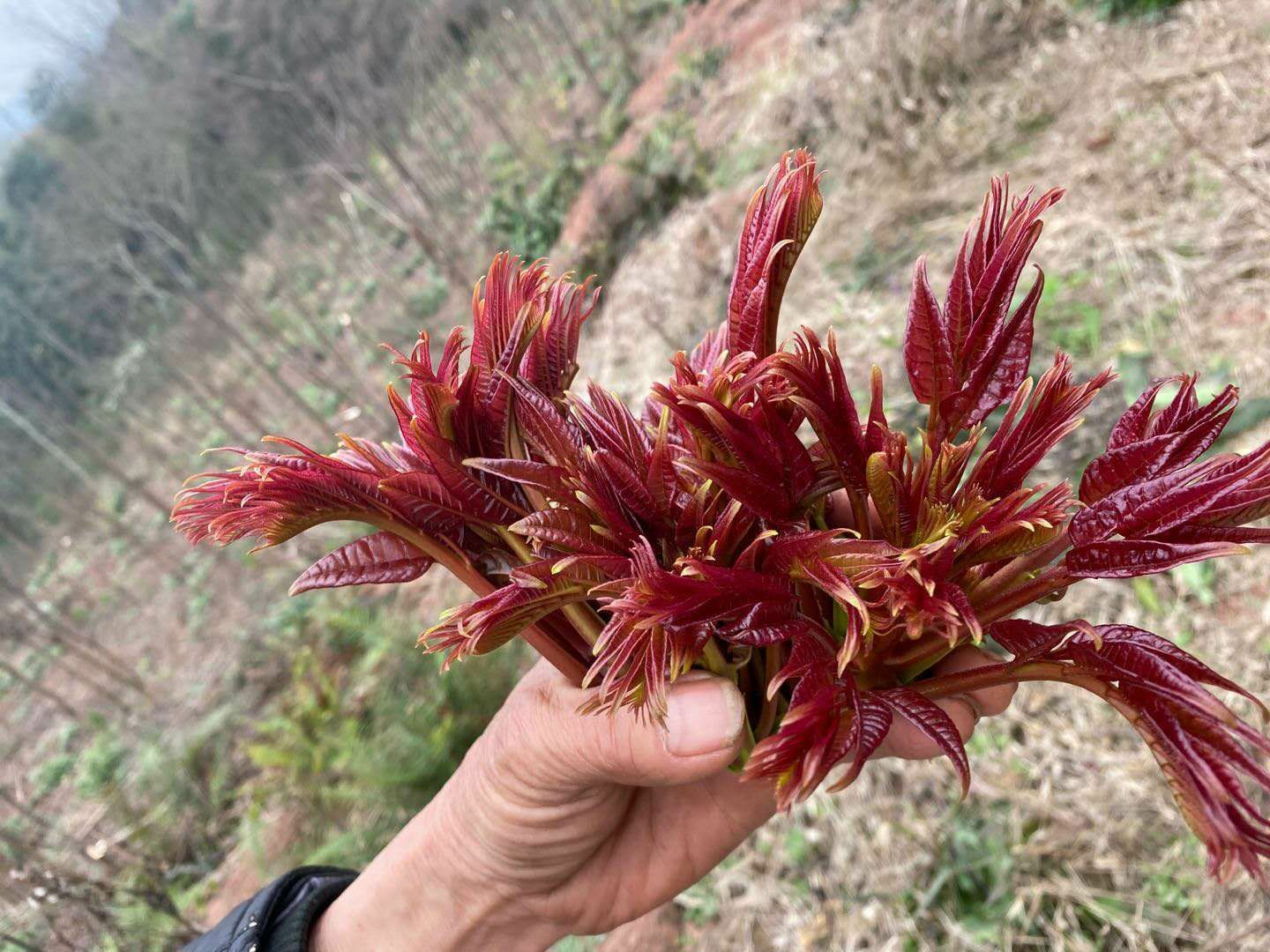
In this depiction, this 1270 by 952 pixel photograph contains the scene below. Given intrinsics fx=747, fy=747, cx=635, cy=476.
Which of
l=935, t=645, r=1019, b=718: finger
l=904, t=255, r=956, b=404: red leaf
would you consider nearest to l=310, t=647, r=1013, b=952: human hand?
l=935, t=645, r=1019, b=718: finger

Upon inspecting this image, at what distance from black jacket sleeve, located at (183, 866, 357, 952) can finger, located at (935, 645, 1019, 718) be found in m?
1.35

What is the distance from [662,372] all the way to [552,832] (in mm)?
3797

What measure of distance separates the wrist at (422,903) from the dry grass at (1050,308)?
142 cm

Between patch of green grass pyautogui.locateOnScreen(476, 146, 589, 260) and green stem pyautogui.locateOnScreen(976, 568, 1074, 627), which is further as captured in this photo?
patch of green grass pyautogui.locateOnScreen(476, 146, 589, 260)

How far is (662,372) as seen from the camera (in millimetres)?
4930

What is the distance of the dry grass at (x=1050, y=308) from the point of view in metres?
2.09

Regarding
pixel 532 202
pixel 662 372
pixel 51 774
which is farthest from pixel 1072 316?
pixel 51 774

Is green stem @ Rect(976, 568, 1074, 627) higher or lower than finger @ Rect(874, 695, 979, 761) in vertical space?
higher

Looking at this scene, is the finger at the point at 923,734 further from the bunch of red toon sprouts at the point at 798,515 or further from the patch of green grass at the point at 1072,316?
the patch of green grass at the point at 1072,316

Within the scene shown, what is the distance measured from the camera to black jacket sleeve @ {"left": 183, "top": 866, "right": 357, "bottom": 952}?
1.45 m

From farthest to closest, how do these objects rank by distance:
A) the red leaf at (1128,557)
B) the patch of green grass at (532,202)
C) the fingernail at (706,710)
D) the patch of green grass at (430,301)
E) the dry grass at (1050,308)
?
the patch of green grass at (430,301)
the patch of green grass at (532,202)
the dry grass at (1050,308)
the fingernail at (706,710)
the red leaf at (1128,557)

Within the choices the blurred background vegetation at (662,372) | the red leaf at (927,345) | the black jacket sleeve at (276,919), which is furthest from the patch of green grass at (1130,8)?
the black jacket sleeve at (276,919)

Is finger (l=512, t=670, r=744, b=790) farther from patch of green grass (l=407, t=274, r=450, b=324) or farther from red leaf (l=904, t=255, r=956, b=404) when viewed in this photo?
patch of green grass (l=407, t=274, r=450, b=324)

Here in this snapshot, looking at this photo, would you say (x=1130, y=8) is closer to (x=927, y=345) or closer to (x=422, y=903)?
(x=927, y=345)
